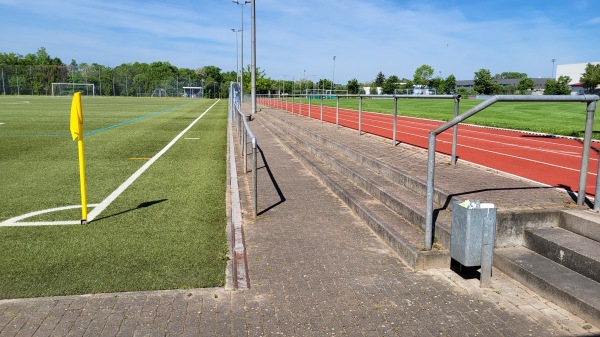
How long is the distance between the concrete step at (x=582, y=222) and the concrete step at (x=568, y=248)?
5cm

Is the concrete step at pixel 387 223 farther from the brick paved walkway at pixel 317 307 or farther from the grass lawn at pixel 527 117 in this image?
the grass lawn at pixel 527 117

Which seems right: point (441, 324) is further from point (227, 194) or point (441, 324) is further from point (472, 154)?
point (472, 154)

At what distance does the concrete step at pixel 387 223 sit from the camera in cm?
435

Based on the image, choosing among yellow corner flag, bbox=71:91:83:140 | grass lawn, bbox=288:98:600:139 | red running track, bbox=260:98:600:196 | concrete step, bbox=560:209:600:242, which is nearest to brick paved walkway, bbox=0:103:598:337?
concrete step, bbox=560:209:600:242

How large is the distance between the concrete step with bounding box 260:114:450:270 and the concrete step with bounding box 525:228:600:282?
0.80 metres

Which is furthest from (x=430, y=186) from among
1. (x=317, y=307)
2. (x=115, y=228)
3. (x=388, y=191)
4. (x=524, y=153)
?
(x=524, y=153)

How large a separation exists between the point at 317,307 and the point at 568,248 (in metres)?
2.11

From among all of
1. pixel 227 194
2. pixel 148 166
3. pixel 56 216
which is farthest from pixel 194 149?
pixel 56 216

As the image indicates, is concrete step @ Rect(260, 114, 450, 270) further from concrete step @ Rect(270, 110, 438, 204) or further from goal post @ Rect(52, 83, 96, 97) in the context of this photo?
goal post @ Rect(52, 83, 96, 97)

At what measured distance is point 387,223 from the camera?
17.6 ft

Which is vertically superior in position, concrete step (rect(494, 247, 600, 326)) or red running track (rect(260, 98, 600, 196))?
red running track (rect(260, 98, 600, 196))

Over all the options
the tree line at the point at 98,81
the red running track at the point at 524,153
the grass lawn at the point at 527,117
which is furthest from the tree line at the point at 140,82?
the red running track at the point at 524,153

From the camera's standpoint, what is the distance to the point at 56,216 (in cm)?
608

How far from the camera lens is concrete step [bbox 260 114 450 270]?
435 cm
